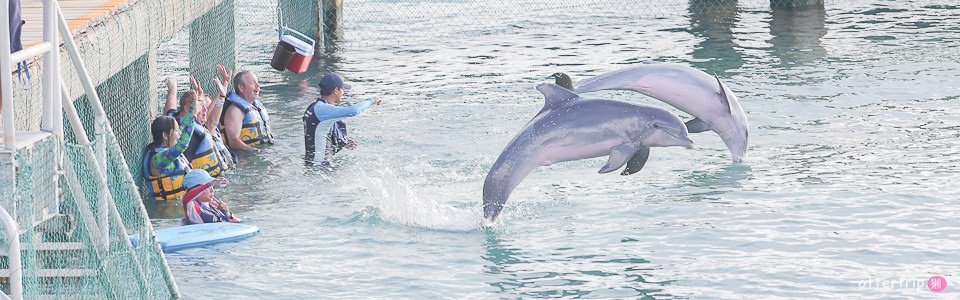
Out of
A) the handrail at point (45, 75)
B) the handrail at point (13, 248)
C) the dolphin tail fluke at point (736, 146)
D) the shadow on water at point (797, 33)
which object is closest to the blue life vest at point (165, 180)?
the handrail at point (45, 75)

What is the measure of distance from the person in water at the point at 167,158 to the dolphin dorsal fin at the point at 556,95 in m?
3.42

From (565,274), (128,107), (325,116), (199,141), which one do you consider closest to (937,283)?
(565,274)

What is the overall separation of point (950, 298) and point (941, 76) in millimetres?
10044

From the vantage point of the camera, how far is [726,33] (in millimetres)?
24641

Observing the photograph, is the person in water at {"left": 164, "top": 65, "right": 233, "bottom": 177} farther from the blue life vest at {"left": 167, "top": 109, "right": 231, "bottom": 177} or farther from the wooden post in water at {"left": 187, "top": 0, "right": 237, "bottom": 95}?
the wooden post in water at {"left": 187, "top": 0, "right": 237, "bottom": 95}

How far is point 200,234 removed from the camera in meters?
11.6

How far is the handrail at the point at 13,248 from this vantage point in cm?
648

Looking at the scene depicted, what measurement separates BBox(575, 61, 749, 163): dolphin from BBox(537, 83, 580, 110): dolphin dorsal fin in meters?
1.72

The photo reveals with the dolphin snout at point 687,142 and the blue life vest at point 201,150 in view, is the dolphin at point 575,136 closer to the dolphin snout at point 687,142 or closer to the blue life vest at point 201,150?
the dolphin snout at point 687,142

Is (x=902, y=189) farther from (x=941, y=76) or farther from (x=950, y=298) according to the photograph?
(x=941, y=76)

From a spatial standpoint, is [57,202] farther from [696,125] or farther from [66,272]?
[696,125]

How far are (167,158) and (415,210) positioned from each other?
2.36m

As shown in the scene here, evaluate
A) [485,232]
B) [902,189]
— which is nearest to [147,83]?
[485,232]

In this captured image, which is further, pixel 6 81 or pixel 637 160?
pixel 637 160
